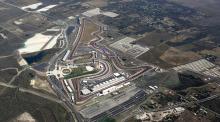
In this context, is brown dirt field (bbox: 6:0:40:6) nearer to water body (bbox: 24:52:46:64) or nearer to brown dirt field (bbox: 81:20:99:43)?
brown dirt field (bbox: 81:20:99:43)

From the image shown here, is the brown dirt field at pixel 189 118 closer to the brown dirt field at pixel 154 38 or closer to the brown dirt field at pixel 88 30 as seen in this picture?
the brown dirt field at pixel 154 38

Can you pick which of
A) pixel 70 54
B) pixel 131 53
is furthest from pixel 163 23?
pixel 70 54

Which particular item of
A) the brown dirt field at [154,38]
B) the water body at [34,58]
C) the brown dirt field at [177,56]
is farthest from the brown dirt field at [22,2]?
the brown dirt field at [177,56]

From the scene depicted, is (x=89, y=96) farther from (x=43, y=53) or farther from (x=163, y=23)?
(x=163, y=23)

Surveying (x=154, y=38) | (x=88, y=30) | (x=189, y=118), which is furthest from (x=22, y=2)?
(x=189, y=118)

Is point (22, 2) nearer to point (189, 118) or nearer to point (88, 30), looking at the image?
point (88, 30)

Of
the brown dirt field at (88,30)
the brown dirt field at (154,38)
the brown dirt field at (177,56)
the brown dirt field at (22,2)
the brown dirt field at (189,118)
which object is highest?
the brown dirt field at (22,2)
